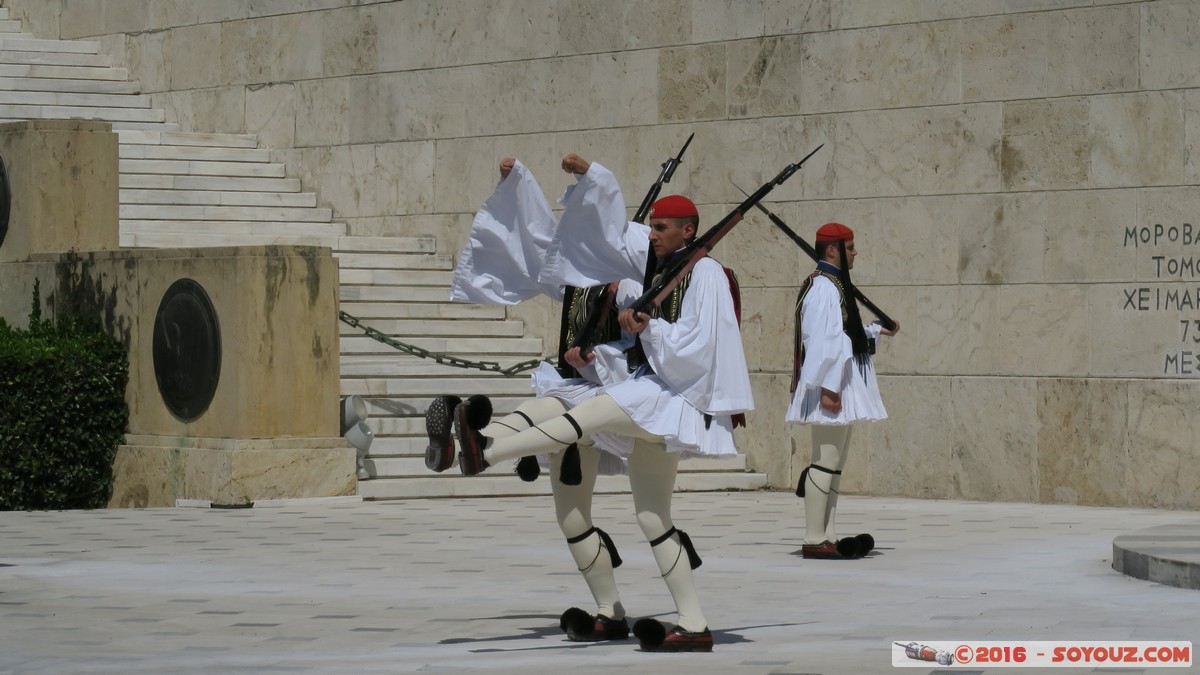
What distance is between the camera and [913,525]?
1348 centimetres

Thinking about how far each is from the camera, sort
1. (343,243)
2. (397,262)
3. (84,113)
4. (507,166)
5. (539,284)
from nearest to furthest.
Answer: (507,166)
(539,284)
(397,262)
(343,243)
(84,113)

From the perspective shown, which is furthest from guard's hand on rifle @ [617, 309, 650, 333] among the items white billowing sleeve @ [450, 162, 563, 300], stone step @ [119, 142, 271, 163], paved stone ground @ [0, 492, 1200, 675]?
stone step @ [119, 142, 271, 163]

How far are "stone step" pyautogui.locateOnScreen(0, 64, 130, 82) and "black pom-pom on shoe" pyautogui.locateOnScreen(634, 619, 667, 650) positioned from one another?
1613 cm

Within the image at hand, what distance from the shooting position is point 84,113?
70.9ft

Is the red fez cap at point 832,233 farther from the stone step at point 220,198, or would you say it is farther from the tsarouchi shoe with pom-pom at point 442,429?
the stone step at point 220,198

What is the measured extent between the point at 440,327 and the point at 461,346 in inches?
14.1

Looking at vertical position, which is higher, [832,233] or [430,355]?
[832,233]

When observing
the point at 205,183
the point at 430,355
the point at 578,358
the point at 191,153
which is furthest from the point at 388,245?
the point at 578,358

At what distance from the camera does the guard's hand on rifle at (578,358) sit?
26.9 feet

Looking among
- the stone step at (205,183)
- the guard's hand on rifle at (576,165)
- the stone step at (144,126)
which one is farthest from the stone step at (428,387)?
the guard's hand on rifle at (576,165)

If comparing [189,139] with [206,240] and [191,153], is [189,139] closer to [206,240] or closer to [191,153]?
[191,153]

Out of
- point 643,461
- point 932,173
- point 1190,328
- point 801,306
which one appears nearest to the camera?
point 643,461

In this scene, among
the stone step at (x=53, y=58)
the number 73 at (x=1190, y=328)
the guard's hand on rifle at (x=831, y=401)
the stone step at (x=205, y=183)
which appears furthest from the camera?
the stone step at (x=53, y=58)

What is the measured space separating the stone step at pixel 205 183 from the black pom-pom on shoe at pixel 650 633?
43.7 feet
